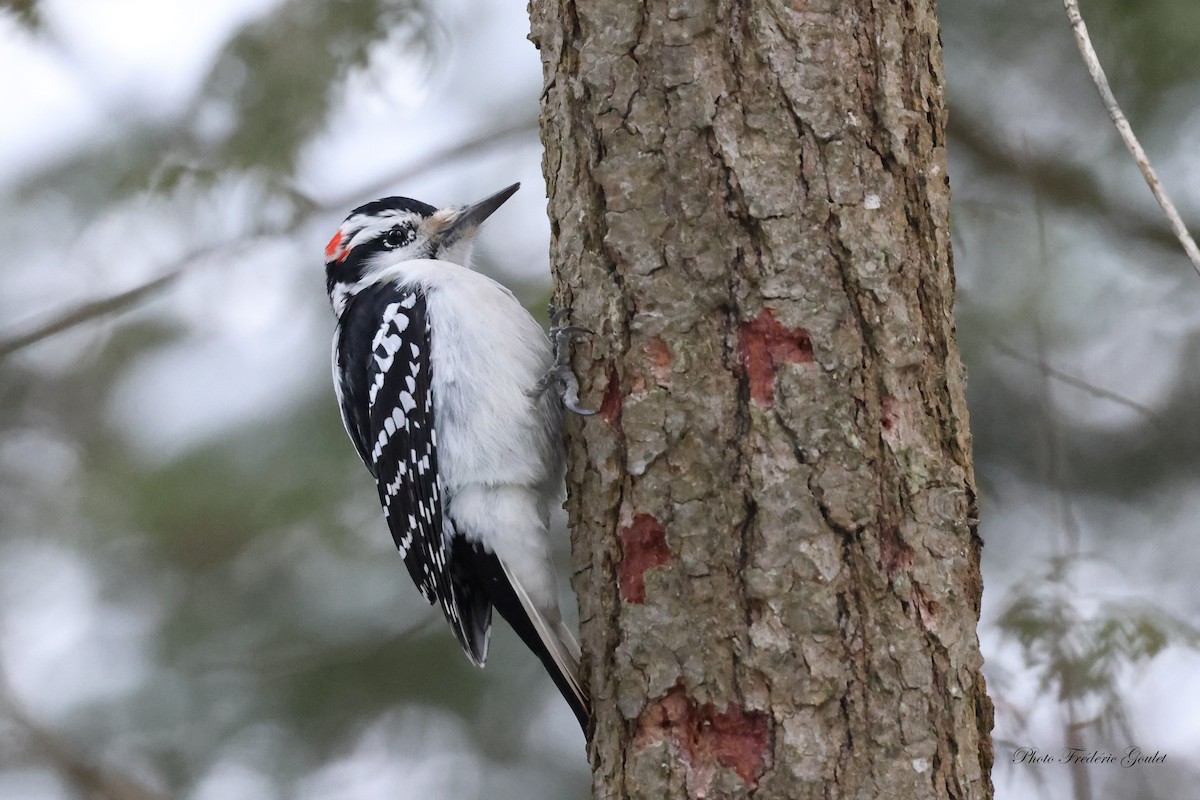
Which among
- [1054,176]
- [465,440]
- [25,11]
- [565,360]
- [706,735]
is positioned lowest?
[706,735]

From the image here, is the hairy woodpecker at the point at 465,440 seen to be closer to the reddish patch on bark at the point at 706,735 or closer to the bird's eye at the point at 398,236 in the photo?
the bird's eye at the point at 398,236

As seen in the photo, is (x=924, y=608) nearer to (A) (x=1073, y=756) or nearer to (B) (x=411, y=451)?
(A) (x=1073, y=756)

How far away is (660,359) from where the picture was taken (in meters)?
2.21

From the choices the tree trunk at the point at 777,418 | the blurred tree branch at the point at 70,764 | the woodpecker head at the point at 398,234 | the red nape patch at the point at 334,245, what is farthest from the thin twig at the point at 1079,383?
the blurred tree branch at the point at 70,764

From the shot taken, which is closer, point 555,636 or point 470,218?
point 555,636

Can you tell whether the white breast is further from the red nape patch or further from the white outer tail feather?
the red nape patch

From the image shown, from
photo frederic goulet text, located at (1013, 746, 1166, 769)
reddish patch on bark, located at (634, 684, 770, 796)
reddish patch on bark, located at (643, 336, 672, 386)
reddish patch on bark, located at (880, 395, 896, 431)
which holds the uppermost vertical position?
reddish patch on bark, located at (643, 336, 672, 386)

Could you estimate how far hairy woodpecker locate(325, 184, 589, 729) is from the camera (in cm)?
291

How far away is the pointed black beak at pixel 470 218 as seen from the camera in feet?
11.9

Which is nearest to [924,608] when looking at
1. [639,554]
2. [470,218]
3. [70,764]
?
[639,554]

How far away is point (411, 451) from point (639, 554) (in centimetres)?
108

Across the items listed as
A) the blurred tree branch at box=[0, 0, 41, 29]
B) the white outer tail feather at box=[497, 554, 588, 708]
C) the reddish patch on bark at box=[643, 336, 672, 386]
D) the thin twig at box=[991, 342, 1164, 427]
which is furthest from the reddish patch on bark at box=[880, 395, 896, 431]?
the blurred tree branch at box=[0, 0, 41, 29]

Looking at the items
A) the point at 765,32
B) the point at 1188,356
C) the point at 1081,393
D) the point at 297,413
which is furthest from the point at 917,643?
the point at 297,413

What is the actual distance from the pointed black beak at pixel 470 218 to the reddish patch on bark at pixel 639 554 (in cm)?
169
